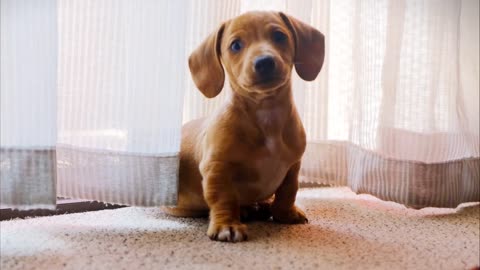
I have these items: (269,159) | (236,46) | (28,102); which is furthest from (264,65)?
(28,102)

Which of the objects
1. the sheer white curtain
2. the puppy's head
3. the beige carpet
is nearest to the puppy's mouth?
the puppy's head

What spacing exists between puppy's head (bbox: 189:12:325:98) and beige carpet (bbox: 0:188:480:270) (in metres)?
0.34

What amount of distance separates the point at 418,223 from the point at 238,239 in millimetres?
508

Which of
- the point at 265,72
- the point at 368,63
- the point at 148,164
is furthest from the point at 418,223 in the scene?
the point at 148,164

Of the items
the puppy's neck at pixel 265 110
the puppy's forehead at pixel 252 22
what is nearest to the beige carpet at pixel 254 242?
the puppy's neck at pixel 265 110

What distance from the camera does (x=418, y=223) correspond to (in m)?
1.29

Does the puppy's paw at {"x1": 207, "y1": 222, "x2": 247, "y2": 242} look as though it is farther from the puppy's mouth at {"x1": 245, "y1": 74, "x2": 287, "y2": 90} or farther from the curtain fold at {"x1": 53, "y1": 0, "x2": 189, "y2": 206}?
the puppy's mouth at {"x1": 245, "y1": 74, "x2": 287, "y2": 90}

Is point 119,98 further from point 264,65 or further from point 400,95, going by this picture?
point 400,95

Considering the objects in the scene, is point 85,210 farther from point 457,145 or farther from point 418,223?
point 457,145

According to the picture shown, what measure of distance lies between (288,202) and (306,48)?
15.2 inches

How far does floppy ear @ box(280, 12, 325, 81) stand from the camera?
121 centimetres

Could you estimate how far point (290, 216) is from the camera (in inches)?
49.5

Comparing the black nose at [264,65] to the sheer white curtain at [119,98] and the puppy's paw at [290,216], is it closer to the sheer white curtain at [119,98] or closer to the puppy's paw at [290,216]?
the sheer white curtain at [119,98]

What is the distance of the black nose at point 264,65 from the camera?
1.05 meters
